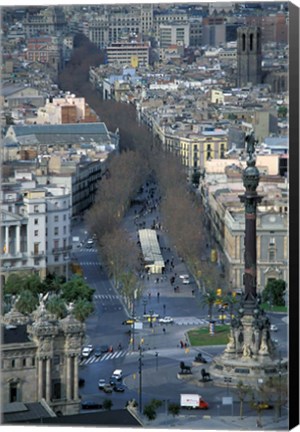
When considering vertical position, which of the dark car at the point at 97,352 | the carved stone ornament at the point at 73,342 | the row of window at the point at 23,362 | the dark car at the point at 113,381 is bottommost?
the dark car at the point at 113,381

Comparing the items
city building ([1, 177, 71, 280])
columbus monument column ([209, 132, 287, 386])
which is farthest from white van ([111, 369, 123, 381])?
city building ([1, 177, 71, 280])

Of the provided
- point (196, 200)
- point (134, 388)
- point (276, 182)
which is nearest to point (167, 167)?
point (196, 200)

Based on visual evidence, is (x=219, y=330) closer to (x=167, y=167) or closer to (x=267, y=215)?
(x=267, y=215)

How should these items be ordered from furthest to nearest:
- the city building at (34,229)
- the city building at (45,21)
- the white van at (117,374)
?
the city building at (34,229)
the city building at (45,21)
the white van at (117,374)

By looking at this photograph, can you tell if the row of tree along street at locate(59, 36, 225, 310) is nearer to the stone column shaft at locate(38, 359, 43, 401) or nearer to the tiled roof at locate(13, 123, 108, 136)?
the tiled roof at locate(13, 123, 108, 136)

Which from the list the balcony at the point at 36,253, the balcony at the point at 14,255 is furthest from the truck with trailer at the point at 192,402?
the balcony at the point at 36,253

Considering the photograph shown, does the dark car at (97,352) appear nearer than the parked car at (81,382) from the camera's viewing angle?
No

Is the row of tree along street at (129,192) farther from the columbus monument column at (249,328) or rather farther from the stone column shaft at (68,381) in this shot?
the stone column shaft at (68,381)
